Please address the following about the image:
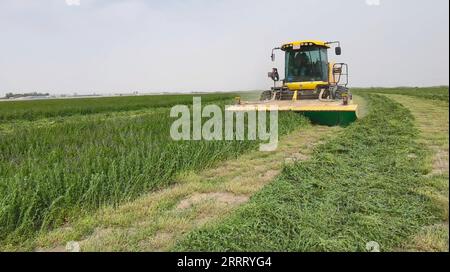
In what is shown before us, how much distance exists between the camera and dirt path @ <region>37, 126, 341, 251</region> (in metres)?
3.12

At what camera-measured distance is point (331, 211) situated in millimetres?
3555

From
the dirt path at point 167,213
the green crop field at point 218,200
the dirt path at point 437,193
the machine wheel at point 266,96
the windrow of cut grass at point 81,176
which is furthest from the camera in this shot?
the machine wheel at point 266,96

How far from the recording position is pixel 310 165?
5.35m

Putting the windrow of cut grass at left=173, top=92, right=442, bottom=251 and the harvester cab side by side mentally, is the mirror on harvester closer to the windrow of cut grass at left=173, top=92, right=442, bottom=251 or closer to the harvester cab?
the harvester cab

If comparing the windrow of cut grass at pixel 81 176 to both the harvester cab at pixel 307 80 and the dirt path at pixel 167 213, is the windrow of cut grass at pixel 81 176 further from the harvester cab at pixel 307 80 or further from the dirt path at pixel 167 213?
the harvester cab at pixel 307 80

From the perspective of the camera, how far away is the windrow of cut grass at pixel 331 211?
290 centimetres

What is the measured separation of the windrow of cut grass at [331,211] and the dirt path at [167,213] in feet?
0.95

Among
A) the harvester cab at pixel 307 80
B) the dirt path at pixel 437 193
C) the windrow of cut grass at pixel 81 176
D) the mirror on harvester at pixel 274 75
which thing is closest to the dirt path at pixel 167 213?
the windrow of cut grass at pixel 81 176

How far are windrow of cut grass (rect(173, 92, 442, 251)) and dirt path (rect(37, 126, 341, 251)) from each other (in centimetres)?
29

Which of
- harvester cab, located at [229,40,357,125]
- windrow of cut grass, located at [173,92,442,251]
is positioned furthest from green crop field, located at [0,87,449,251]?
harvester cab, located at [229,40,357,125]

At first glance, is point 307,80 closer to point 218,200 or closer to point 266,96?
point 266,96

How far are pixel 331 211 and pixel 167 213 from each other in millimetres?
1674

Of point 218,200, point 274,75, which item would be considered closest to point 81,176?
point 218,200

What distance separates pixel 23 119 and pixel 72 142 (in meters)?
14.4
